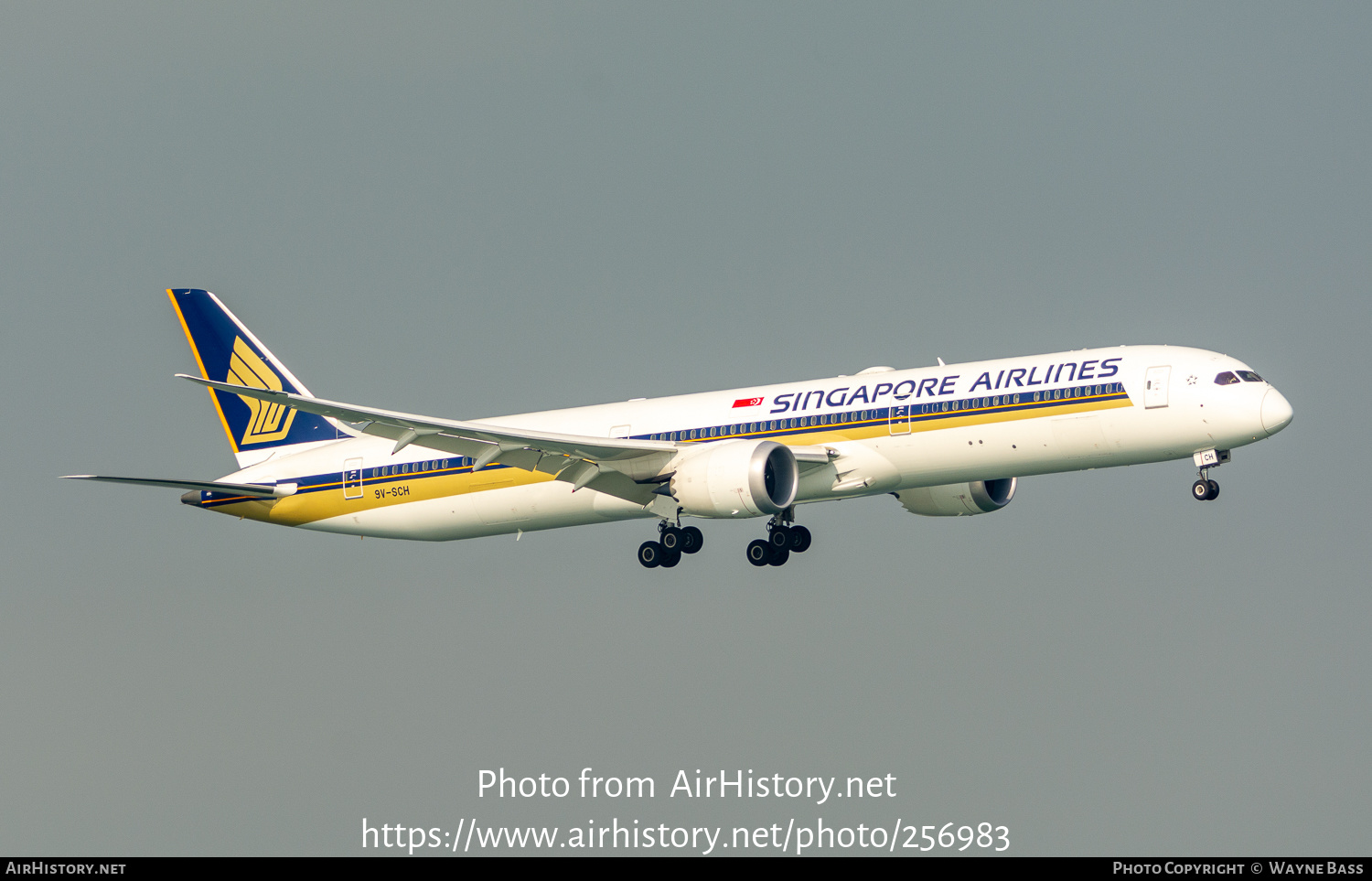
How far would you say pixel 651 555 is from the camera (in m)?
50.5

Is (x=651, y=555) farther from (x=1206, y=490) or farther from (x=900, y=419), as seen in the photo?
(x=1206, y=490)

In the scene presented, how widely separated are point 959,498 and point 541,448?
13.6m

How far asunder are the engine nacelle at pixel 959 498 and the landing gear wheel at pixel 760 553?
4647mm

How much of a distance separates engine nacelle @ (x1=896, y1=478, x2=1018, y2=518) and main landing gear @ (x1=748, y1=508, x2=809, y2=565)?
11.9 ft

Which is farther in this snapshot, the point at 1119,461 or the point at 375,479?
the point at 375,479

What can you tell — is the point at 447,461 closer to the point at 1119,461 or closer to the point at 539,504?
the point at 539,504

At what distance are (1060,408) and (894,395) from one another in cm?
475

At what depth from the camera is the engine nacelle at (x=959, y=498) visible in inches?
2041

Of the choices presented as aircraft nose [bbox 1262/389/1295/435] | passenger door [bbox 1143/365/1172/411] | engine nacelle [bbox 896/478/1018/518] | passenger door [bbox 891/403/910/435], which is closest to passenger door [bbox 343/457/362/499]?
engine nacelle [bbox 896/478/1018/518]

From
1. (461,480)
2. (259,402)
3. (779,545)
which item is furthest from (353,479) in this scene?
(779,545)

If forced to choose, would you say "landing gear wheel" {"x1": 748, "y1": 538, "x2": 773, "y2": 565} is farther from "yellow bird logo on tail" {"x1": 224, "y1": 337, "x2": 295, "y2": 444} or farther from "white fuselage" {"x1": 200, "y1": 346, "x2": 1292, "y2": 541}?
"yellow bird logo on tail" {"x1": 224, "y1": 337, "x2": 295, "y2": 444}

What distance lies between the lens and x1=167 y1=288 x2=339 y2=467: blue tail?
56.8 metres

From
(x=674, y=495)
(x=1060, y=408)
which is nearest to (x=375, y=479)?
(x=674, y=495)

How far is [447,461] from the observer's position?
173 feet
